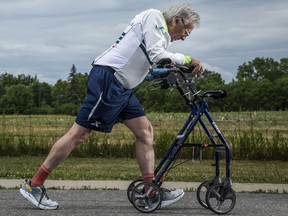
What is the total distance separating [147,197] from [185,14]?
1.68m

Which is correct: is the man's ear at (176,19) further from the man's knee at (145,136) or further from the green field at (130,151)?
the green field at (130,151)

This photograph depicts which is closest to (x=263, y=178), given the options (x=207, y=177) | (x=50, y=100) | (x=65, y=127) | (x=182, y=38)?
(x=207, y=177)

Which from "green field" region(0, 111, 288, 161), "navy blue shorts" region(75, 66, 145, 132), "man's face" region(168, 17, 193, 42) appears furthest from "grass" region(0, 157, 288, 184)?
"man's face" region(168, 17, 193, 42)

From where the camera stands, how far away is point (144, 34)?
5844 mm

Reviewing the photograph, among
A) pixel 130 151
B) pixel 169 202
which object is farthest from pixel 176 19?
pixel 130 151

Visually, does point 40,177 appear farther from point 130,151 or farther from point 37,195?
point 130,151

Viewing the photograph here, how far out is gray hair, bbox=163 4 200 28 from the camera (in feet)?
19.4

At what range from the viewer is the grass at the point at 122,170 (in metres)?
9.47

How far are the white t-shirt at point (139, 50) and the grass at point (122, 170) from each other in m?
3.57

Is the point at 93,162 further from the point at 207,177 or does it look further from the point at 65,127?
the point at 65,127

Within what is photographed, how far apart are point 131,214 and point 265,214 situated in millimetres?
1256

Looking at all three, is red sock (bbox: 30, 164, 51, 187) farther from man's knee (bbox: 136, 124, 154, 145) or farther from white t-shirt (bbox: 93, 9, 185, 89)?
white t-shirt (bbox: 93, 9, 185, 89)

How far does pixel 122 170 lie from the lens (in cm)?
1130

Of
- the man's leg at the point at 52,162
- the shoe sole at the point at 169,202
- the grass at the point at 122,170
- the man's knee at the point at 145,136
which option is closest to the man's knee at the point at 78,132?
the man's leg at the point at 52,162
